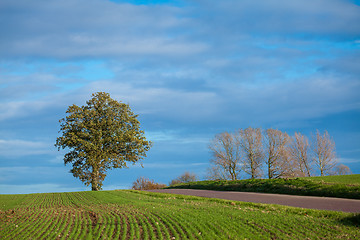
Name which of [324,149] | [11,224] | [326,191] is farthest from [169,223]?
[324,149]

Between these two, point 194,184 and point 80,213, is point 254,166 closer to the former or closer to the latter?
point 194,184

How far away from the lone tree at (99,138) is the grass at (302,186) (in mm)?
14784

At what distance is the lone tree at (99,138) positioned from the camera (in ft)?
151

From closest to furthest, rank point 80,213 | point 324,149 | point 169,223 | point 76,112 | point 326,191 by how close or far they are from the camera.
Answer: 1. point 169,223
2. point 80,213
3. point 326,191
4. point 76,112
5. point 324,149

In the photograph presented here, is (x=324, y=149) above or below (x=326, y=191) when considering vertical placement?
above

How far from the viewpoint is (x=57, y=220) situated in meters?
18.4

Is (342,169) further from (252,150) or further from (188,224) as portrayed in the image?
(188,224)

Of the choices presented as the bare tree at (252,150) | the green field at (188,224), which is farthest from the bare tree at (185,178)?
the green field at (188,224)

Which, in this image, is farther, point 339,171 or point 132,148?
point 339,171

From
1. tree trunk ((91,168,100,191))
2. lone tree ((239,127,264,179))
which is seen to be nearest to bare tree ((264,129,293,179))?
lone tree ((239,127,264,179))

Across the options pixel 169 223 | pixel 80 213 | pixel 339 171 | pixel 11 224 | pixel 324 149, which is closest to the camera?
pixel 169 223

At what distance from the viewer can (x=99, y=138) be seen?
46.2 metres

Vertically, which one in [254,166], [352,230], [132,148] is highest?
[132,148]

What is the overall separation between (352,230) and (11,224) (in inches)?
718
